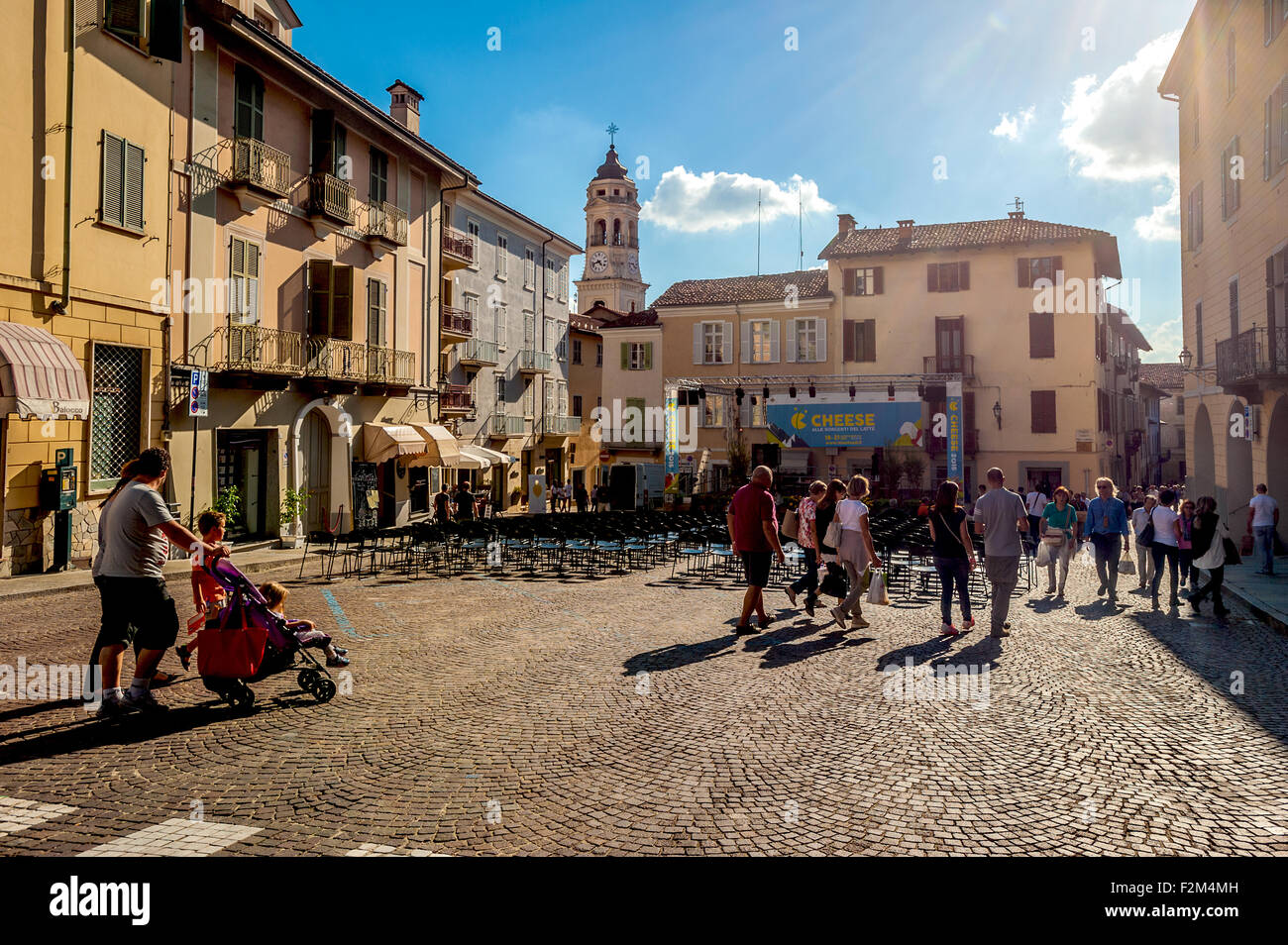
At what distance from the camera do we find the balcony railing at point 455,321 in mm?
30000

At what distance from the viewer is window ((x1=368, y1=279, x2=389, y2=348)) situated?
2277 centimetres

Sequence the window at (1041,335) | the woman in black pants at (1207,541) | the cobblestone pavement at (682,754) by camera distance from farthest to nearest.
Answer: the window at (1041,335) → the woman in black pants at (1207,541) → the cobblestone pavement at (682,754)

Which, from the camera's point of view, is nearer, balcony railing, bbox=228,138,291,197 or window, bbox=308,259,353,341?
balcony railing, bbox=228,138,291,197

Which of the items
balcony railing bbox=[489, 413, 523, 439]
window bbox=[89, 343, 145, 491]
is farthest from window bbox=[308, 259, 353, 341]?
balcony railing bbox=[489, 413, 523, 439]

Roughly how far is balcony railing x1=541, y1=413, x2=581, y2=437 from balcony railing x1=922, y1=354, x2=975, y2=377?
1683 centimetres

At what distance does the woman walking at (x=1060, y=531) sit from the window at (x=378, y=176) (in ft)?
61.2

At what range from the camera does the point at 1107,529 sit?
475 inches

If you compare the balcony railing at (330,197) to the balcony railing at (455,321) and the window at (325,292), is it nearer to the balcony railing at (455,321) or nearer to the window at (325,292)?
the window at (325,292)

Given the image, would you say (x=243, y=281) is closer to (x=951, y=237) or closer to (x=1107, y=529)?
(x=1107, y=529)

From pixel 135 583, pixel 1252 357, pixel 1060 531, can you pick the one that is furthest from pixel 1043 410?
pixel 135 583

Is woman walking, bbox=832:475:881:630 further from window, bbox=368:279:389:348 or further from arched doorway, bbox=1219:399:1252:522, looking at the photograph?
window, bbox=368:279:389:348

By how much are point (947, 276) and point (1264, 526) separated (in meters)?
26.2

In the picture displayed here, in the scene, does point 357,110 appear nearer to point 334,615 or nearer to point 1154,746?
point 334,615

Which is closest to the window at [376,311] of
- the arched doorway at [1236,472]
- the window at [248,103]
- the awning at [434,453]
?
the awning at [434,453]
